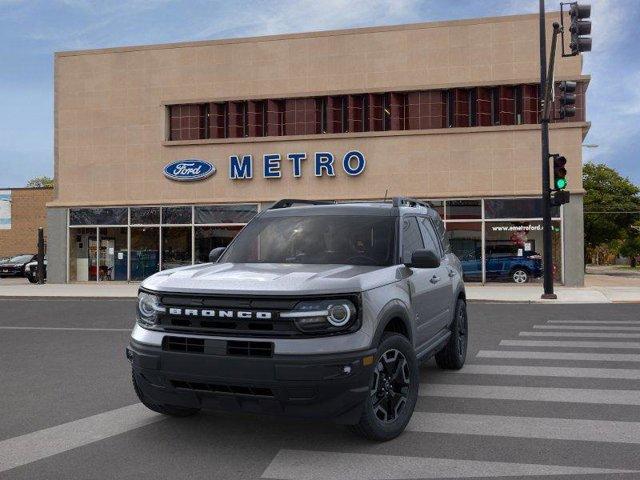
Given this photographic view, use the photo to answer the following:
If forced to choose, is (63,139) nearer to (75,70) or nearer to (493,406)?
(75,70)

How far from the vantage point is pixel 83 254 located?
1129 inches

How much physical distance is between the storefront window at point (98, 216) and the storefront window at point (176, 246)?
2119mm

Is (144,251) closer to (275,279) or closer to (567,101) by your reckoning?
(567,101)

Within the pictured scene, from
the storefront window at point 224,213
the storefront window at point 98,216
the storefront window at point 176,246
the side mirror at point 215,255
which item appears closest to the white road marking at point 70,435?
the side mirror at point 215,255

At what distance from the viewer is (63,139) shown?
95.5 ft

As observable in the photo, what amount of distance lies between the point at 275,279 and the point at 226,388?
2.64ft

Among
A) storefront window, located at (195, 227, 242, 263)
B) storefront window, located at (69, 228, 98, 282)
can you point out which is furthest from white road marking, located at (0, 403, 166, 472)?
storefront window, located at (69, 228, 98, 282)

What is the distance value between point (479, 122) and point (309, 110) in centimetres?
686

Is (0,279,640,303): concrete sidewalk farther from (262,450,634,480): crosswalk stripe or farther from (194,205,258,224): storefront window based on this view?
(262,450,634,480): crosswalk stripe

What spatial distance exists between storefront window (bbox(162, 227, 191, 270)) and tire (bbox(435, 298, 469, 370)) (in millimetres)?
20761

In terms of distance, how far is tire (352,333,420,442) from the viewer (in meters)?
4.59

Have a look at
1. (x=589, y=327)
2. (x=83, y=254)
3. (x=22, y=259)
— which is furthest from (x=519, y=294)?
(x=22, y=259)

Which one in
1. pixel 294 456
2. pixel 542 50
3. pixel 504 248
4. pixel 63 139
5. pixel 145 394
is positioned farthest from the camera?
pixel 63 139

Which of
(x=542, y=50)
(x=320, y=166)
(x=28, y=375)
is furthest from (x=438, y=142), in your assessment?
(x=28, y=375)
